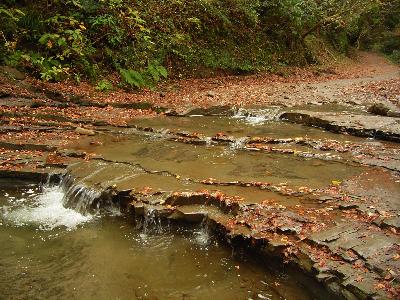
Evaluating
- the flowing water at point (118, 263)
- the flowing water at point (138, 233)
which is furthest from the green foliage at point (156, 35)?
the flowing water at point (118, 263)

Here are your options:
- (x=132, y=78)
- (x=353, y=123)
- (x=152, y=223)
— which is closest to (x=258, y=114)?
(x=353, y=123)

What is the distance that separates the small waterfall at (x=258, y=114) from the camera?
11781mm

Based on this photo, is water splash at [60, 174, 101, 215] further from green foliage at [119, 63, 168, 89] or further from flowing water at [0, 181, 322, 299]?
green foliage at [119, 63, 168, 89]

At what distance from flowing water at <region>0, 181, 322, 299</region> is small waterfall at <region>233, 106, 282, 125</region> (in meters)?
6.28

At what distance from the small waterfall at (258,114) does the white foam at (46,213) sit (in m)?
6.14

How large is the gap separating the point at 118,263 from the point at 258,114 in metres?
7.80

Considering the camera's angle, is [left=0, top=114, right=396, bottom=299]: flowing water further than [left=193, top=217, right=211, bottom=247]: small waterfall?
No

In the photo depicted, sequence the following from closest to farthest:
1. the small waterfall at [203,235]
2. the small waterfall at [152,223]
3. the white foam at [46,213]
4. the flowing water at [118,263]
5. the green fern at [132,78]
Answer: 1. the flowing water at [118,263]
2. the small waterfall at [203,235]
3. the small waterfall at [152,223]
4. the white foam at [46,213]
5. the green fern at [132,78]

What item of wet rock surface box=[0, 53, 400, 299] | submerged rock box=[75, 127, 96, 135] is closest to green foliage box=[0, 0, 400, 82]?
wet rock surface box=[0, 53, 400, 299]

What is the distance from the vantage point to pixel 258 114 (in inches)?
475

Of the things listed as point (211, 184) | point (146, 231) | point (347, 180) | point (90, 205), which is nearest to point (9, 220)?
point (90, 205)

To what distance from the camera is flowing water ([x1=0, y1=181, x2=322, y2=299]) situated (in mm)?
4754

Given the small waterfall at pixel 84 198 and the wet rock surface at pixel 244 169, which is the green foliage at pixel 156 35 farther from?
the small waterfall at pixel 84 198

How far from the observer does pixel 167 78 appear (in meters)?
16.2
